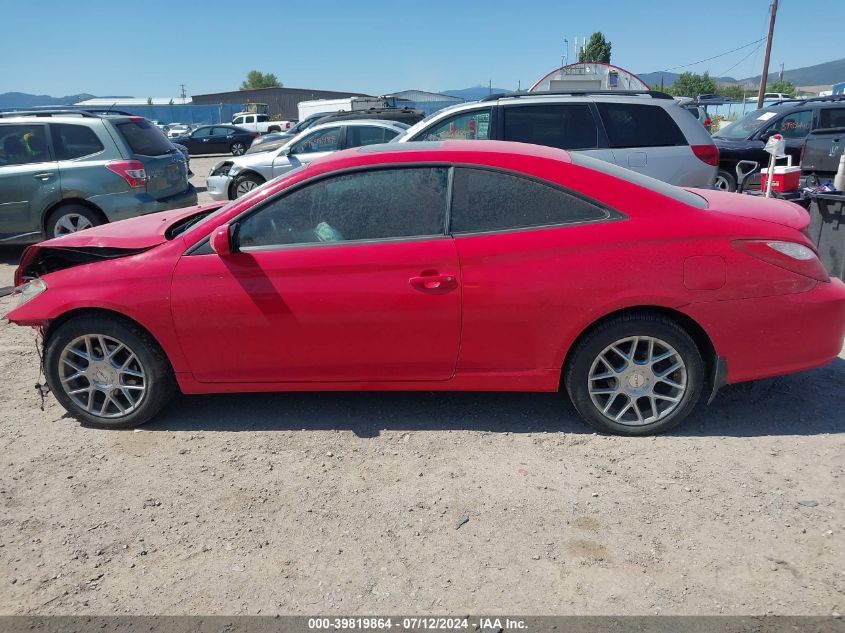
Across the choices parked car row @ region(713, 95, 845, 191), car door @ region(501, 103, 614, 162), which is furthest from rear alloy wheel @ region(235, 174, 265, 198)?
parked car row @ region(713, 95, 845, 191)

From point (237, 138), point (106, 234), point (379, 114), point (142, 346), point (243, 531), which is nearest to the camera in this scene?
point (243, 531)

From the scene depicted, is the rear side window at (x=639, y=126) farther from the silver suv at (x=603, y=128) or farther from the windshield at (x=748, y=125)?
the windshield at (x=748, y=125)

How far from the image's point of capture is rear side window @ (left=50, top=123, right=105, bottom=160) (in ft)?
27.9

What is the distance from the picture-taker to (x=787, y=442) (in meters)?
3.71

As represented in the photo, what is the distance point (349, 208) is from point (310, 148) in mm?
9060

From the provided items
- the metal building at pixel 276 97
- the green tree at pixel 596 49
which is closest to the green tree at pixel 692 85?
the green tree at pixel 596 49

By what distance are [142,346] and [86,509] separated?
Answer: 986 millimetres

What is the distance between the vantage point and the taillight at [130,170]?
836 cm

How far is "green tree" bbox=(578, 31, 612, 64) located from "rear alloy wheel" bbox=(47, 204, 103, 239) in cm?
6849

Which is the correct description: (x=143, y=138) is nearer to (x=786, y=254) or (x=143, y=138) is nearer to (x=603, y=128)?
(x=603, y=128)

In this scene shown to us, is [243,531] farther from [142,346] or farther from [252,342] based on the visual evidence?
[142,346]

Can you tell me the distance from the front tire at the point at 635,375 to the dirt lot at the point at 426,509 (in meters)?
0.14

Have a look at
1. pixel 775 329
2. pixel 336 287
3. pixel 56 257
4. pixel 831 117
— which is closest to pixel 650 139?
pixel 775 329

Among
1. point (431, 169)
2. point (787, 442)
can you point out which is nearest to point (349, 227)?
point (431, 169)
